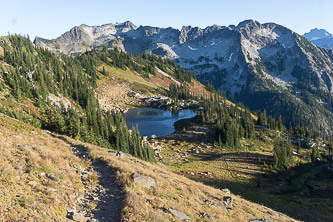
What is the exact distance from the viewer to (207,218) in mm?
18172

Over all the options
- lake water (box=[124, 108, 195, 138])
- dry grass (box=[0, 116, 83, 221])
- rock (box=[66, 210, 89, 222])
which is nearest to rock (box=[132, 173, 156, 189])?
dry grass (box=[0, 116, 83, 221])

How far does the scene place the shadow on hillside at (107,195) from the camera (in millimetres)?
14781

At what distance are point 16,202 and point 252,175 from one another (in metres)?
66.5

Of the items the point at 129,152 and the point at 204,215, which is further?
the point at 129,152

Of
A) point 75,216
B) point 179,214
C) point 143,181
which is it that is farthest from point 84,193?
point 179,214

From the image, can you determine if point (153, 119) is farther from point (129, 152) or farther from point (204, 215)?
point (204, 215)

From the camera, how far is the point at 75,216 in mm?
13422

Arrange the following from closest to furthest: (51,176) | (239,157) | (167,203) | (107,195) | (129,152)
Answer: (51,176), (107,195), (167,203), (129,152), (239,157)

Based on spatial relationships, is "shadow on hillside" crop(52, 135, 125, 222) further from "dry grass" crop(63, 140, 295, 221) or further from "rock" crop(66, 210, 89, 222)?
"rock" crop(66, 210, 89, 222)

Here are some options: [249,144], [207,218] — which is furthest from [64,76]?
[207,218]

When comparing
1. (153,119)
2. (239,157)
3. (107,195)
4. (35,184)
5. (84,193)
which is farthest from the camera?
(153,119)

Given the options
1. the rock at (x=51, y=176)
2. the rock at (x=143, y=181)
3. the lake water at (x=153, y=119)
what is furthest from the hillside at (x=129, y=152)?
the lake water at (x=153, y=119)

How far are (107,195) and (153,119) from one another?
134484 millimetres

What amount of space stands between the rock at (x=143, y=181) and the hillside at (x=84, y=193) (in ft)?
1.05
